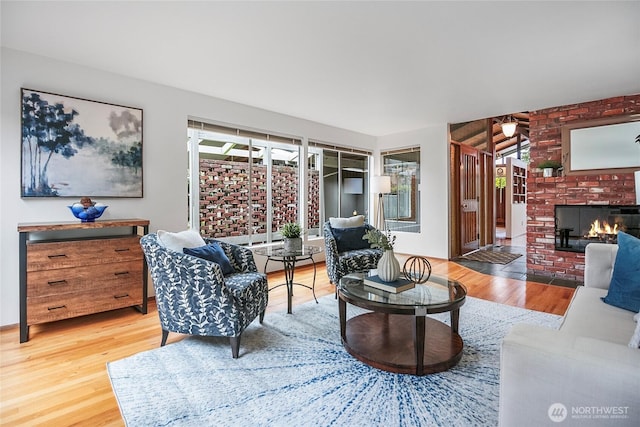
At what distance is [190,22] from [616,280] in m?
3.51

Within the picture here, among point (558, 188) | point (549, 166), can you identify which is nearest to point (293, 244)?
point (549, 166)

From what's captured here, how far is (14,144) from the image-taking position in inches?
111

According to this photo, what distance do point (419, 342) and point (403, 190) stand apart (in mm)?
4901

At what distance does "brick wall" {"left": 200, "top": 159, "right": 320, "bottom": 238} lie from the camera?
4.23 meters

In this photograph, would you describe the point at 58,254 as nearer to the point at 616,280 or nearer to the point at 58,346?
the point at 58,346

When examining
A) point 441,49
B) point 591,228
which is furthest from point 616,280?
point 591,228

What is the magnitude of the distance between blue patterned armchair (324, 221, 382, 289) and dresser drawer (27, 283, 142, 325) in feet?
6.70

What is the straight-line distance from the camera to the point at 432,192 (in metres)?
5.93

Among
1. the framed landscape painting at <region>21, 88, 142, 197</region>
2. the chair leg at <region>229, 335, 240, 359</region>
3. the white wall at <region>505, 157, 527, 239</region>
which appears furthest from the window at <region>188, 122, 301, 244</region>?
the white wall at <region>505, 157, 527, 239</region>

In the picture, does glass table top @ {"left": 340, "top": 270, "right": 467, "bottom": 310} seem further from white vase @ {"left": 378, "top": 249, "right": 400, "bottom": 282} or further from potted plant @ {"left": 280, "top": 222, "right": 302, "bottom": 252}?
potted plant @ {"left": 280, "top": 222, "right": 302, "bottom": 252}

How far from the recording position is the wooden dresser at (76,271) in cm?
260

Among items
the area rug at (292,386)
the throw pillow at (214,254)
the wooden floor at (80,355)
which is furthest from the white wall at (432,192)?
the throw pillow at (214,254)

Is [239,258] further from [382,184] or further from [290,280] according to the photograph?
[382,184]
